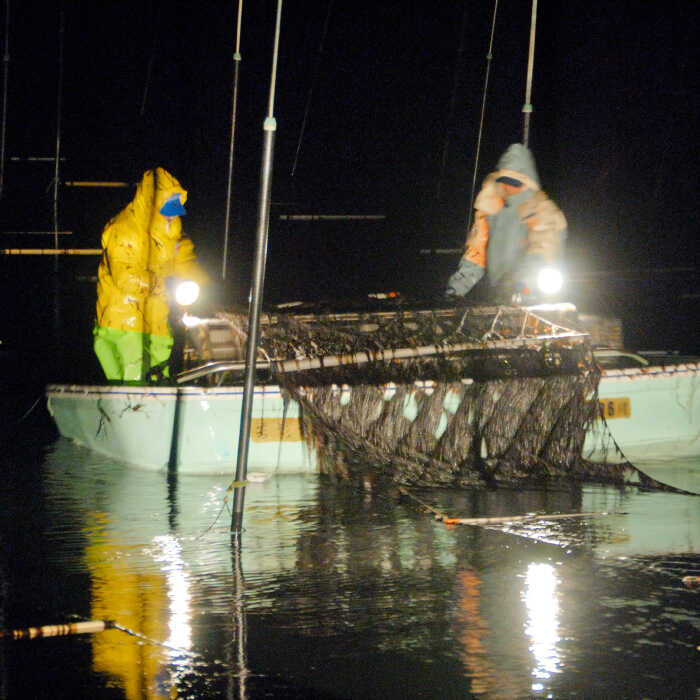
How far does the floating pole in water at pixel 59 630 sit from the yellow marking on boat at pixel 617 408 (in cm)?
545

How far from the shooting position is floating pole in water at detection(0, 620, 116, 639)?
4.84 meters

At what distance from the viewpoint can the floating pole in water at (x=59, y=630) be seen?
4840mm

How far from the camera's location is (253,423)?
29.0 ft

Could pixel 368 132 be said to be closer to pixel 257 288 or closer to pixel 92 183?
pixel 92 183

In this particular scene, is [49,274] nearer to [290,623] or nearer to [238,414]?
[238,414]

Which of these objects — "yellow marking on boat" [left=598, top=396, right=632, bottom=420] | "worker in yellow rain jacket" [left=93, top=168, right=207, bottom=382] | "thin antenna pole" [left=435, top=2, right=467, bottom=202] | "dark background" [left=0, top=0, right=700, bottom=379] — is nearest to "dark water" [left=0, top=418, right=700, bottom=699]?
"yellow marking on boat" [left=598, top=396, right=632, bottom=420]

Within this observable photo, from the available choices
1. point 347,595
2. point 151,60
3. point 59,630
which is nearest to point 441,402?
point 347,595

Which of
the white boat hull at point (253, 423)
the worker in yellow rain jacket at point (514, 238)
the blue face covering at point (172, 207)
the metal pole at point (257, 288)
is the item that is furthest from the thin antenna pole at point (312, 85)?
the metal pole at point (257, 288)

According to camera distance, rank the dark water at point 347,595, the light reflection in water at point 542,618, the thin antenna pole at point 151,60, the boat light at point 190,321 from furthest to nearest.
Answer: the thin antenna pole at point 151,60 < the boat light at point 190,321 < the light reflection in water at point 542,618 < the dark water at point 347,595

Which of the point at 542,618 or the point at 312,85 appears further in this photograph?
the point at 312,85

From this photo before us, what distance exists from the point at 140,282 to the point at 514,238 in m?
3.26

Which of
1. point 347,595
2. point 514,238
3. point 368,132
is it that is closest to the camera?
point 347,595

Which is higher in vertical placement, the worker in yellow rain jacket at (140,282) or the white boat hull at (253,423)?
the worker in yellow rain jacket at (140,282)

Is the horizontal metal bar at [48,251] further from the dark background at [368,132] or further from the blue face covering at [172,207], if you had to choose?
the blue face covering at [172,207]
